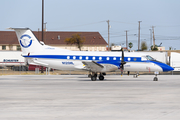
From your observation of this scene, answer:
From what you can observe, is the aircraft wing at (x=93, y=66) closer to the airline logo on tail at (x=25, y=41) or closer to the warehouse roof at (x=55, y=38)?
the airline logo on tail at (x=25, y=41)

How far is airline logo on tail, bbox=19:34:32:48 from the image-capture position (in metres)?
31.5

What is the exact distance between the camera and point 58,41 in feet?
336

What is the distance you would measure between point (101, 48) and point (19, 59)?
156ft

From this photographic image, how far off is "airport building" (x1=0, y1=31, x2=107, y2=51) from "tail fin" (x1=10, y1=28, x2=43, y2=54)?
65.6 metres

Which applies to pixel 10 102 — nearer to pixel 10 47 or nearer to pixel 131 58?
pixel 131 58

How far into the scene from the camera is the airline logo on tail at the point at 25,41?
3150 cm

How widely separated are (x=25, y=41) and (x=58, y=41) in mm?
71089

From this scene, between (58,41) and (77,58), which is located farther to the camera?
(58,41)

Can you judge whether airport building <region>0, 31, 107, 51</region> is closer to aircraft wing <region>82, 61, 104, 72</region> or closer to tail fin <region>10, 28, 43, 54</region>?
tail fin <region>10, 28, 43, 54</region>

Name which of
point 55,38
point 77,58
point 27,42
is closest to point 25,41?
point 27,42

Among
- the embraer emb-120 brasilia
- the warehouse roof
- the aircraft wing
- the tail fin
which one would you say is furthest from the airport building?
the aircraft wing

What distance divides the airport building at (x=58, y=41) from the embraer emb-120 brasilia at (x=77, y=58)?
6622cm

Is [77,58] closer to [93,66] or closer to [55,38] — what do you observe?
[93,66]

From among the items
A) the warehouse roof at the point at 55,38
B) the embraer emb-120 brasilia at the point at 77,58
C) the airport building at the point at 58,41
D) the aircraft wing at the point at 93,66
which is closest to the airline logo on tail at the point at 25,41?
the embraer emb-120 brasilia at the point at 77,58
